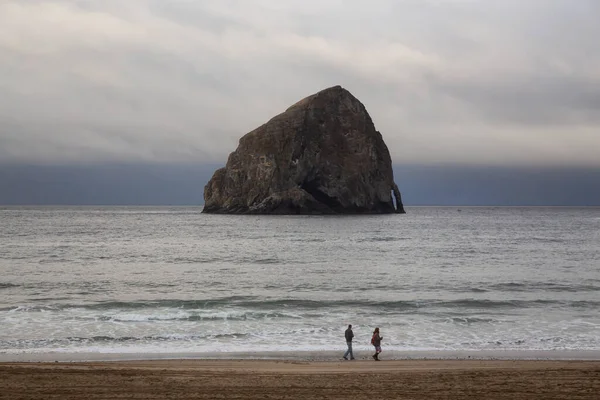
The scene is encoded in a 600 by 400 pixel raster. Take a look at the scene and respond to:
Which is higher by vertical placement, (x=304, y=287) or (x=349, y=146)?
(x=349, y=146)

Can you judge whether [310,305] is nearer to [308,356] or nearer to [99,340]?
[308,356]

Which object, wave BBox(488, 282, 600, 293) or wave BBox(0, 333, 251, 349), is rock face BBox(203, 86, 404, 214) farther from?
wave BBox(0, 333, 251, 349)

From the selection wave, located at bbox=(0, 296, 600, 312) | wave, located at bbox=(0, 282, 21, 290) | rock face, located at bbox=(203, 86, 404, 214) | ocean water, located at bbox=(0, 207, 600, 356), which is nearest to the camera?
ocean water, located at bbox=(0, 207, 600, 356)

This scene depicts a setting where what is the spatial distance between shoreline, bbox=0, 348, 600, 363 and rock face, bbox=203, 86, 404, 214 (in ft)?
405

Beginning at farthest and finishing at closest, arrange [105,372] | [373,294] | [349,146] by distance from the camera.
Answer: [349,146]
[373,294]
[105,372]

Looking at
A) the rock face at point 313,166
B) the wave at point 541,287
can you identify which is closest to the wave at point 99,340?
the wave at point 541,287

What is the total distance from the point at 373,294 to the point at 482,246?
121ft

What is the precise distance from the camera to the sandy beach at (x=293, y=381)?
1148 centimetres

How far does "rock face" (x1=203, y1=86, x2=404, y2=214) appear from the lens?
5674 inches

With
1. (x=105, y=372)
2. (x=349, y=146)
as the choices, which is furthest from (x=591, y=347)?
(x=349, y=146)

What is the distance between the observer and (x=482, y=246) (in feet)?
209

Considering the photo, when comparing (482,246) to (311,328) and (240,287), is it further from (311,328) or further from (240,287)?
(311,328)

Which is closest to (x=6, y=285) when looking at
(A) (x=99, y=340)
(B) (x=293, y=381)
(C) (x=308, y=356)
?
(A) (x=99, y=340)

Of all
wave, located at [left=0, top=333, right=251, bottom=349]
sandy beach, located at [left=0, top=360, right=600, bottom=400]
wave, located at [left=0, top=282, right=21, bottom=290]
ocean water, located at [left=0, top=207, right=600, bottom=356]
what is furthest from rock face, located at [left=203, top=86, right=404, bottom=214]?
sandy beach, located at [left=0, top=360, right=600, bottom=400]
